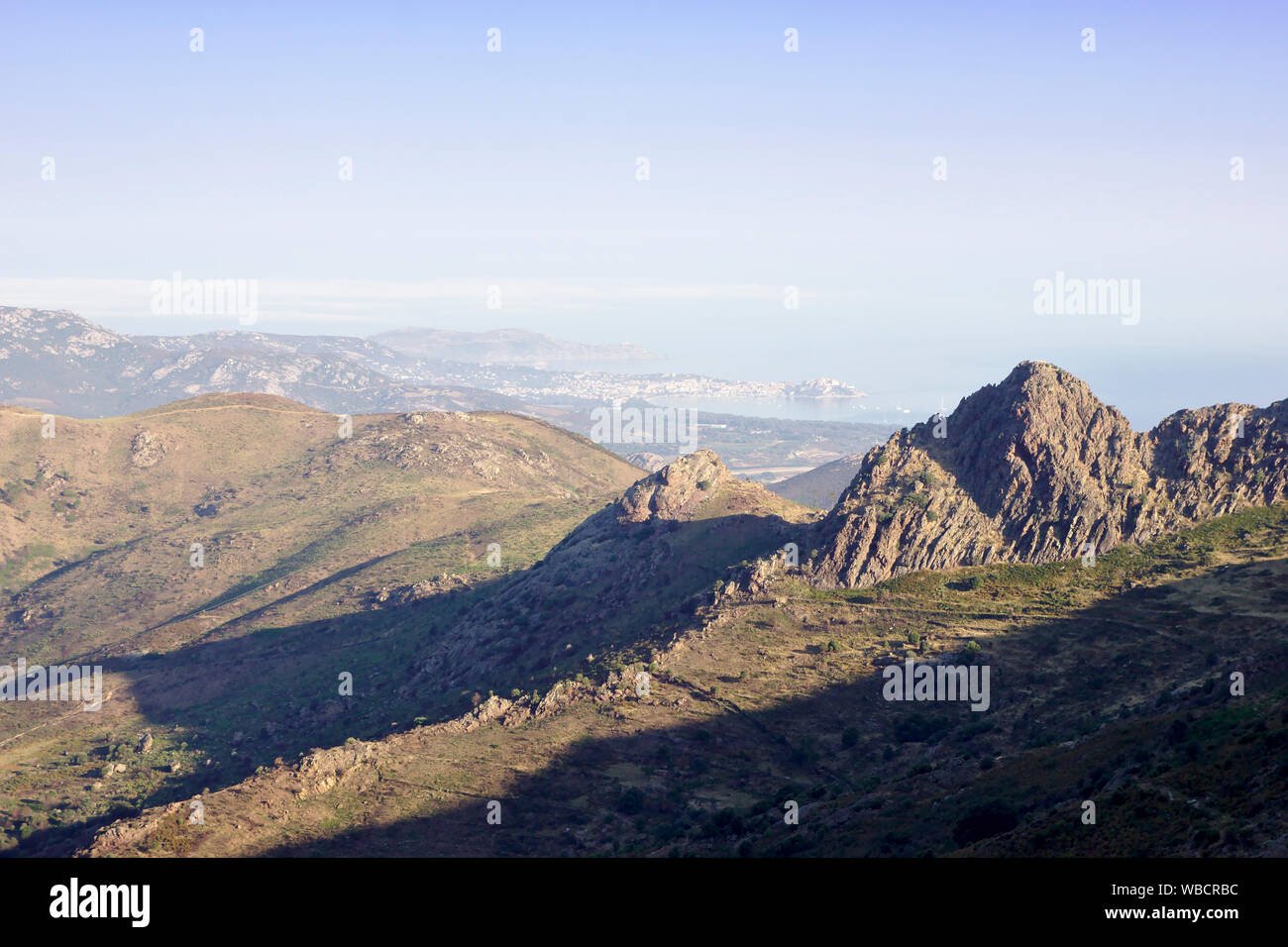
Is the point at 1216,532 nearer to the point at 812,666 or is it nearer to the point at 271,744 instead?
the point at 812,666

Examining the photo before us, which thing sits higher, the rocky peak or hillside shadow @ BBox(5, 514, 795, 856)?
the rocky peak

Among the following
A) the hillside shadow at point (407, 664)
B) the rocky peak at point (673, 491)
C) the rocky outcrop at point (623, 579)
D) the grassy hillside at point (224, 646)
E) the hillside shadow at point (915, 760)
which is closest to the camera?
the hillside shadow at point (915, 760)

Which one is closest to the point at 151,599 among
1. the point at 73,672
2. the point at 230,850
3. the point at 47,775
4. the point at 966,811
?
the point at 73,672

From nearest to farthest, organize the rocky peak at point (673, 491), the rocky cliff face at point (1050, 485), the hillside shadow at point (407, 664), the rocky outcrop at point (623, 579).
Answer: the rocky cliff face at point (1050, 485) → the hillside shadow at point (407, 664) → the rocky outcrop at point (623, 579) → the rocky peak at point (673, 491)

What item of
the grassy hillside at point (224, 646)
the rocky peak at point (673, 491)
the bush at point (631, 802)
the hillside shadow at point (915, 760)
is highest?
the rocky peak at point (673, 491)

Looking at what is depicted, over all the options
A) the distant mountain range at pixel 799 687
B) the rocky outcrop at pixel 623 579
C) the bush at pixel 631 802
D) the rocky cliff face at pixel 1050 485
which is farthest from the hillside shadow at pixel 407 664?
the bush at pixel 631 802

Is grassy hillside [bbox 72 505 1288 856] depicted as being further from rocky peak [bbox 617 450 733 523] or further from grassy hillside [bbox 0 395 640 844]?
rocky peak [bbox 617 450 733 523]

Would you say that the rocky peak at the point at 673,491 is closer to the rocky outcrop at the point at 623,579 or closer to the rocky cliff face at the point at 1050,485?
the rocky outcrop at the point at 623,579

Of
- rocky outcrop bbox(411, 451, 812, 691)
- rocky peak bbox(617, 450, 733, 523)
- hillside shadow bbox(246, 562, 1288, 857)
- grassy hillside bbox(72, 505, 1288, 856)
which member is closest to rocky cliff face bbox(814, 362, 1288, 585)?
grassy hillside bbox(72, 505, 1288, 856)
